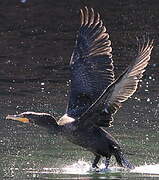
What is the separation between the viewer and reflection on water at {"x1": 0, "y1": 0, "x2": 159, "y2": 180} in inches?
442

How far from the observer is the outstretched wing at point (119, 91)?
10453 millimetres

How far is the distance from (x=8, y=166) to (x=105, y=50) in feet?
7.87

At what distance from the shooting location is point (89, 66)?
1225cm

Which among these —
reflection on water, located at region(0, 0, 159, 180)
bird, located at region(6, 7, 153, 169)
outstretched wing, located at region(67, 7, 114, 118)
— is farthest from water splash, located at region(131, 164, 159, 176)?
outstretched wing, located at region(67, 7, 114, 118)

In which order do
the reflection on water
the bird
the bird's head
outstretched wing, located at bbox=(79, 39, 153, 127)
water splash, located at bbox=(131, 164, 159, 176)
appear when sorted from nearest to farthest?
outstretched wing, located at bbox=(79, 39, 153, 127)
the bird
water splash, located at bbox=(131, 164, 159, 176)
the bird's head
the reflection on water

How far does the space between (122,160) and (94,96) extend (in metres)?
1.22

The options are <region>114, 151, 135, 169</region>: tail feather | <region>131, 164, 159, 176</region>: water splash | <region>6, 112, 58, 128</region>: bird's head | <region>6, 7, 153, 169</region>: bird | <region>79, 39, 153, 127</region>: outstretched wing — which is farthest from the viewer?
<region>6, 112, 58, 128</region>: bird's head

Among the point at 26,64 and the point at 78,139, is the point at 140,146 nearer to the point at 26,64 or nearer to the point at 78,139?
the point at 78,139

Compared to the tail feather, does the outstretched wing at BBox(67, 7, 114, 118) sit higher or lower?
higher

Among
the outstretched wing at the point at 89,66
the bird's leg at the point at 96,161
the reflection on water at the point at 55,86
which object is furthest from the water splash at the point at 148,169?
the outstretched wing at the point at 89,66

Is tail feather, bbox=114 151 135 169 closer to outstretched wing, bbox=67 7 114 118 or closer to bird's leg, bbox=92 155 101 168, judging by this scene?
bird's leg, bbox=92 155 101 168

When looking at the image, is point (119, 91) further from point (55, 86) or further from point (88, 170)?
point (55, 86)

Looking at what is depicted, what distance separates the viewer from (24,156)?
1162 centimetres

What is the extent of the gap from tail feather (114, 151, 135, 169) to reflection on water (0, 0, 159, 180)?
102mm
